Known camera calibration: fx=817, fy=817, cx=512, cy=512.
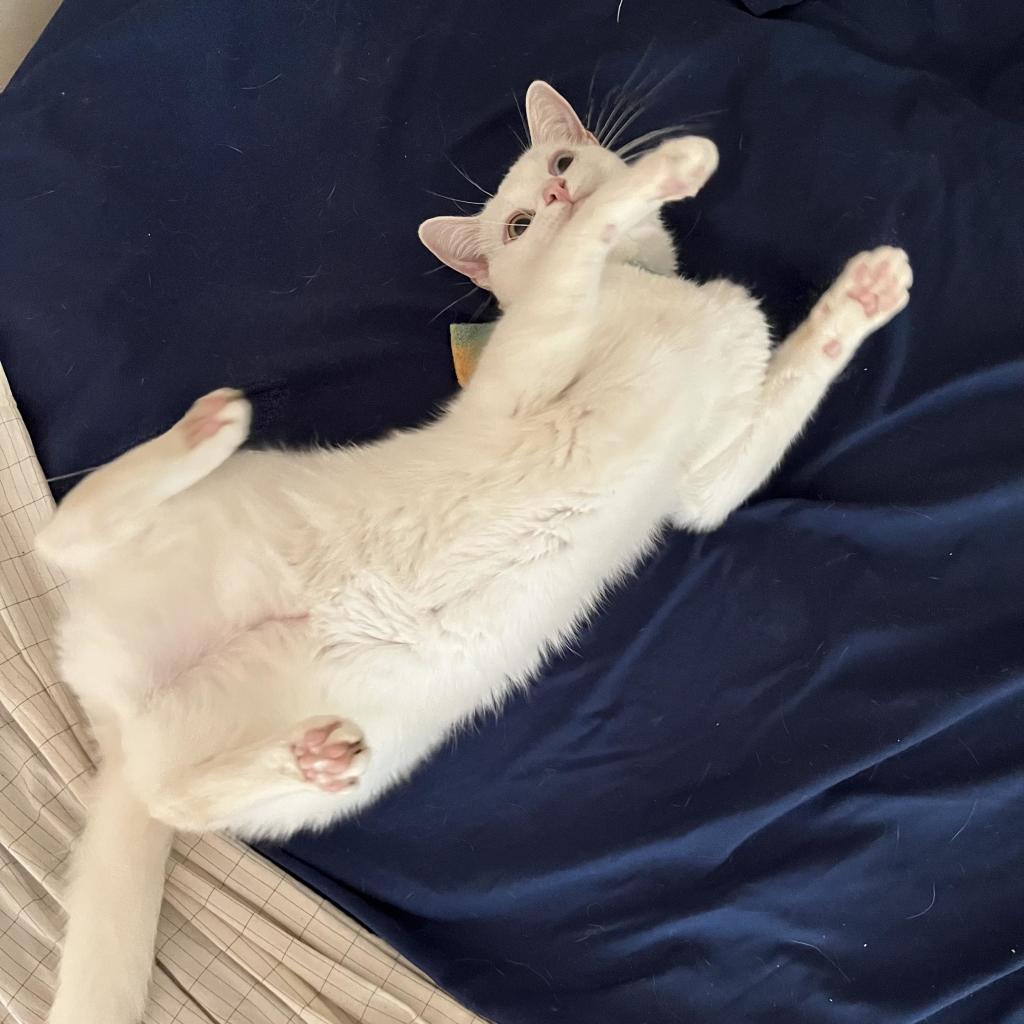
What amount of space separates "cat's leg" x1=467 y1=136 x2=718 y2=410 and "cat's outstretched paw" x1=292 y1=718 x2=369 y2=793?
0.53 m

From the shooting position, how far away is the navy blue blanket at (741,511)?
1219 millimetres

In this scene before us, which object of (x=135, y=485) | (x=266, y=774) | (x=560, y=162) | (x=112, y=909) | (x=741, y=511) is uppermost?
(x=560, y=162)

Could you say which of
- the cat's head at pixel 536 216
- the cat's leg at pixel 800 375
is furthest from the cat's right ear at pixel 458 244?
the cat's leg at pixel 800 375

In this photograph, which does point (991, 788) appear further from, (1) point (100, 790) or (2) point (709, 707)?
(1) point (100, 790)

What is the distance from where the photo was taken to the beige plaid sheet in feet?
4.04

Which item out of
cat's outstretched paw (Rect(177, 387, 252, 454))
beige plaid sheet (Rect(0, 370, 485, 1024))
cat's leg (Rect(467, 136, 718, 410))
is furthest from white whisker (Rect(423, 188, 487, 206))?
beige plaid sheet (Rect(0, 370, 485, 1024))

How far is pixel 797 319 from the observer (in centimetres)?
146

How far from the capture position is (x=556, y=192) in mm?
1369

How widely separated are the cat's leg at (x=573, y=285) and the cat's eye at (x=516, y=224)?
25 centimetres

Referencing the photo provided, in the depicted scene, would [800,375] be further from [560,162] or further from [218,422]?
[218,422]

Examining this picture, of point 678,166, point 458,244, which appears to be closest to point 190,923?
point 458,244

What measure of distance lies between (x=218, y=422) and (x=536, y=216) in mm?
640

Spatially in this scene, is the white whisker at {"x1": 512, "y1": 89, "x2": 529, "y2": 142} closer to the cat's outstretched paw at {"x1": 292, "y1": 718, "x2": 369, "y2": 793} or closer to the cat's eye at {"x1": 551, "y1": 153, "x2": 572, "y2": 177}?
the cat's eye at {"x1": 551, "y1": 153, "x2": 572, "y2": 177}

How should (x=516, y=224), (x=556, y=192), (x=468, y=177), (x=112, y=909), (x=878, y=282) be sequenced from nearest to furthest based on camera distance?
1. (x=112, y=909)
2. (x=878, y=282)
3. (x=556, y=192)
4. (x=516, y=224)
5. (x=468, y=177)
